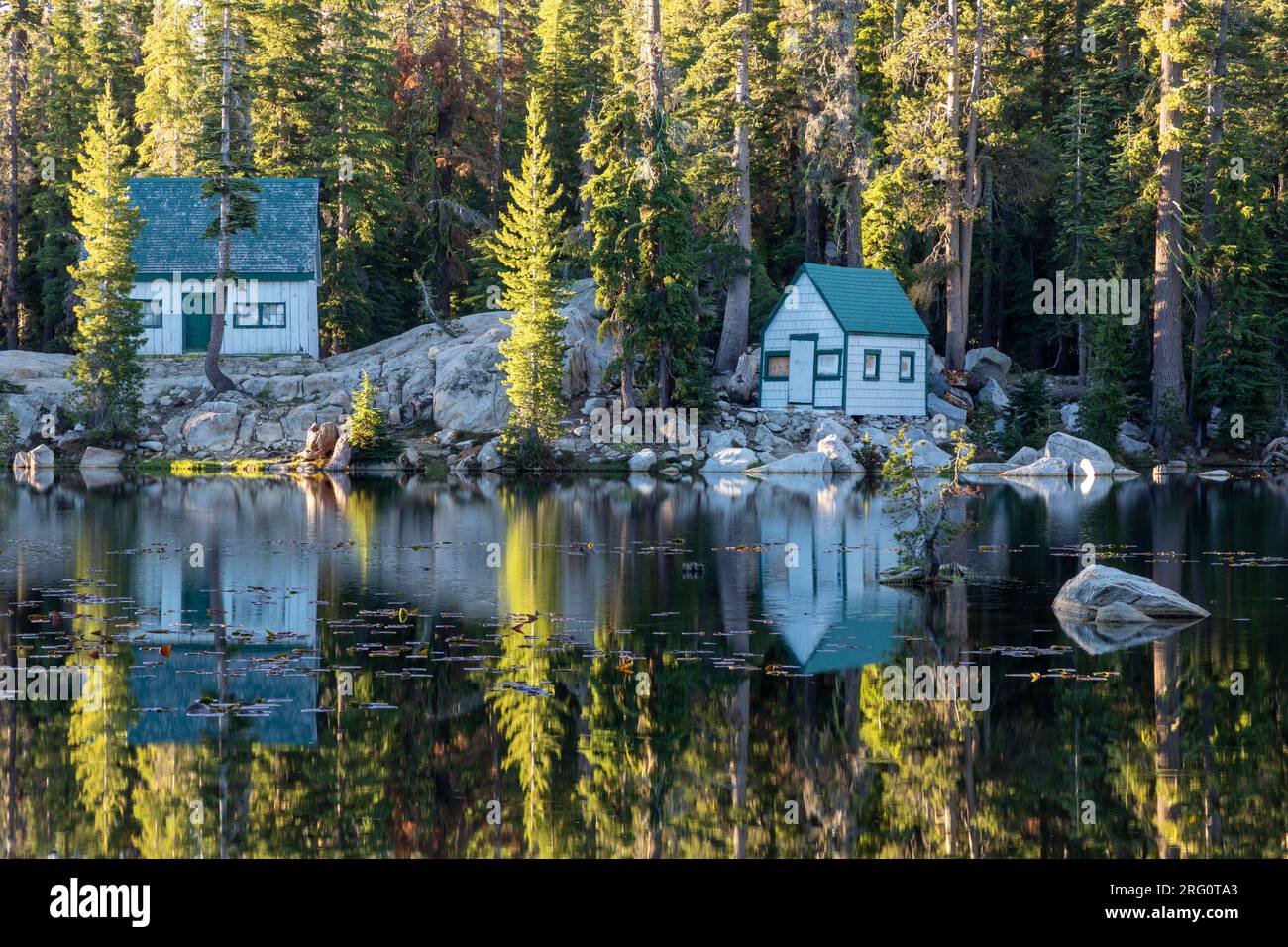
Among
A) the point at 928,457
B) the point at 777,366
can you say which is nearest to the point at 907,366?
the point at 777,366

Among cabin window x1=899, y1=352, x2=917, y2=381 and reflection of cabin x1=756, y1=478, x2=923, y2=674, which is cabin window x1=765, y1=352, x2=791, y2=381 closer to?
cabin window x1=899, y1=352, x2=917, y2=381

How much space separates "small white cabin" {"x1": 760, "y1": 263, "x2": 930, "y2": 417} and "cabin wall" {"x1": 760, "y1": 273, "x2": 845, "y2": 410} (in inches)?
1.4

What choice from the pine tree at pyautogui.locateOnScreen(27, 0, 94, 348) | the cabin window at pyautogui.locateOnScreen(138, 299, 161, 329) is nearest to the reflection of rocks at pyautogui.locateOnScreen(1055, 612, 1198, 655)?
the cabin window at pyautogui.locateOnScreen(138, 299, 161, 329)

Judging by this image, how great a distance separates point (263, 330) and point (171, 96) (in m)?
13.1

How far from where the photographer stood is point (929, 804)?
432 inches

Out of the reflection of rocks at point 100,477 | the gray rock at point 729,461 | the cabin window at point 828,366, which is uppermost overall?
the cabin window at point 828,366

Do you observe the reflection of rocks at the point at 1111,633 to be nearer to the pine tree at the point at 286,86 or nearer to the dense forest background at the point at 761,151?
the dense forest background at the point at 761,151

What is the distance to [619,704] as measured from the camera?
14.1 meters

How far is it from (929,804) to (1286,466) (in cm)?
4479

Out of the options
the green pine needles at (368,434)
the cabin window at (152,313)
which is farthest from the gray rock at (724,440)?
the cabin window at (152,313)

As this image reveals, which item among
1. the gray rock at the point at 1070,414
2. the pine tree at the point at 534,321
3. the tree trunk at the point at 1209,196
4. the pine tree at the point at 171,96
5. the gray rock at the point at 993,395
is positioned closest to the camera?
the pine tree at the point at 534,321

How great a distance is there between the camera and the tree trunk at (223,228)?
50125 mm

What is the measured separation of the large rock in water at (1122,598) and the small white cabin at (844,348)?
3274 cm
